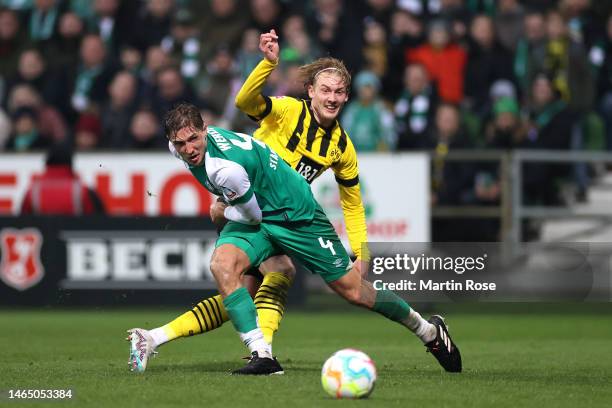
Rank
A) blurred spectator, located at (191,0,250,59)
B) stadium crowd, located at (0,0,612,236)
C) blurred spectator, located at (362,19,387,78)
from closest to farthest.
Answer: stadium crowd, located at (0,0,612,236) → blurred spectator, located at (362,19,387,78) → blurred spectator, located at (191,0,250,59)

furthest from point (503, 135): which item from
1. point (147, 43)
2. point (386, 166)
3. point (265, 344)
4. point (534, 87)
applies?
point (265, 344)

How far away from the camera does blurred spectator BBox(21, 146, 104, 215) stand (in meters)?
16.3

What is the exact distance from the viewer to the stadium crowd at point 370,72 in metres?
17.2

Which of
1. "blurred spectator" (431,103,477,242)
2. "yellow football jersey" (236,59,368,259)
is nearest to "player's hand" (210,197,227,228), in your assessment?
"yellow football jersey" (236,59,368,259)

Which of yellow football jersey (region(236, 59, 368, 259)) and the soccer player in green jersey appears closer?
the soccer player in green jersey

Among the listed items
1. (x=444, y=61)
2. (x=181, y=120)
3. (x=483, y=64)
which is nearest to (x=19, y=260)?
(x=444, y=61)

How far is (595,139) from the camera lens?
1736 cm

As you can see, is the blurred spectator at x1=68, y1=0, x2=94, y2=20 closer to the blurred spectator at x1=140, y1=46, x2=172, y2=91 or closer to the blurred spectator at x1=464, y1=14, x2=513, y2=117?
the blurred spectator at x1=140, y1=46, x2=172, y2=91

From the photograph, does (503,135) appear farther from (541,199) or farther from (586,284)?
(586,284)

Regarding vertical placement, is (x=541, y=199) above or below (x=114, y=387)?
above

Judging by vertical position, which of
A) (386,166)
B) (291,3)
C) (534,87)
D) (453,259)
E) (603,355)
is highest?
(291,3)

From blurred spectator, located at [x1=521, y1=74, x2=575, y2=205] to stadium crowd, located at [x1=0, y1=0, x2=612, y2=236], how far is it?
0.02 meters

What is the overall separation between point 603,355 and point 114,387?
182 inches

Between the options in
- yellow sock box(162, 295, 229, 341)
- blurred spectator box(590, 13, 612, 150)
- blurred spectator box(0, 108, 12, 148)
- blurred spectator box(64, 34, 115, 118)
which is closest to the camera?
yellow sock box(162, 295, 229, 341)
